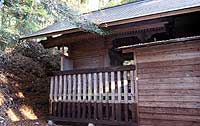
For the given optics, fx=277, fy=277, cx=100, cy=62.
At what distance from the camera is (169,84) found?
6613 millimetres

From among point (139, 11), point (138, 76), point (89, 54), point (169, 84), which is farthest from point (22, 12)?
point (169, 84)

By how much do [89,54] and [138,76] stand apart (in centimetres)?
385

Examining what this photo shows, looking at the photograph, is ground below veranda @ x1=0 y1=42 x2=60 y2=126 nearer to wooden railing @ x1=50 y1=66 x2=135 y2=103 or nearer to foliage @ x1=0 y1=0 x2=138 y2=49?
wooden railing @ x1=50 y1=66 x2=135 y2=103

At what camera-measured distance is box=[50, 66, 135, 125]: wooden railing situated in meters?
7.58

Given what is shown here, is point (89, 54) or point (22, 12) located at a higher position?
point (22, 12)

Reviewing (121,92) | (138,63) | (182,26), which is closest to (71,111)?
(121,92)

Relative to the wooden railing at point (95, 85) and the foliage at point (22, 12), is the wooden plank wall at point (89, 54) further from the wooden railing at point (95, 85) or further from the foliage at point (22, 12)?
the foliage at point (22, 12)

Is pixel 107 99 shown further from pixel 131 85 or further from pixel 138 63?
pixel 138 63

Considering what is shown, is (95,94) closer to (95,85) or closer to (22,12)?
(95,85)

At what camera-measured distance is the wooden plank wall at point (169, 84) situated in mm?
6289

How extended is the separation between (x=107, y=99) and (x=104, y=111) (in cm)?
46

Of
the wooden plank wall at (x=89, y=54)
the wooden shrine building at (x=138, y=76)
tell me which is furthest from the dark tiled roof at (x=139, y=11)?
the wooden plank wall at (x=89, y=54)

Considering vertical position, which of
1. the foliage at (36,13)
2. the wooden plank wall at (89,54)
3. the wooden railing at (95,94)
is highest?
the foliage at (36,13)

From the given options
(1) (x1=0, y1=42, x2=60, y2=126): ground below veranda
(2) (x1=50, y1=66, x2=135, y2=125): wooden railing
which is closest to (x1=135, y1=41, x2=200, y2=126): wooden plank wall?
(2) (x1=50, y1=66, x2=135, y2=125): wooden railing
